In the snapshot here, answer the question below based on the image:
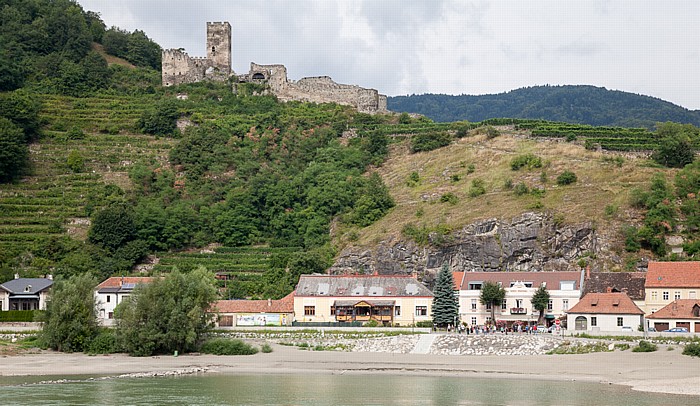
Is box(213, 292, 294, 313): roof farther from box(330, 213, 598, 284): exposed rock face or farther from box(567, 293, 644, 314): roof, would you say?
box(567, 293, 644, 314): roof

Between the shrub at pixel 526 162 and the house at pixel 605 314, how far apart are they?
26019 millimetres

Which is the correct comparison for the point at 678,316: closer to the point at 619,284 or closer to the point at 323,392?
the point at 619,284

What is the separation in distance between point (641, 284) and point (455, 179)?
2654 centimetres

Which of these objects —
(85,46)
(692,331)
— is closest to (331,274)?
(692,331)

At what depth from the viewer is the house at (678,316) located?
61.5 meters

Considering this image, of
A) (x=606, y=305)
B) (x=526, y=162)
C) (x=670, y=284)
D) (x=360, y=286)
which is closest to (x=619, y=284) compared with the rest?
(x=670, y=284)

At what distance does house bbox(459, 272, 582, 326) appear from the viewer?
68188 mm

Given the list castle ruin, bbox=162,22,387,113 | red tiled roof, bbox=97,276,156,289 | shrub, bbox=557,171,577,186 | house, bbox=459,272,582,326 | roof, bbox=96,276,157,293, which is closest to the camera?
house, bbox=459,272,582,326

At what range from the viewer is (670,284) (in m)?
65.4

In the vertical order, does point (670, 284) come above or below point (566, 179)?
below

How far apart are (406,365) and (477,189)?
34087 millimetres

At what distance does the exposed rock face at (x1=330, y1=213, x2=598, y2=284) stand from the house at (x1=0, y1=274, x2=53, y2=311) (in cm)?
2245

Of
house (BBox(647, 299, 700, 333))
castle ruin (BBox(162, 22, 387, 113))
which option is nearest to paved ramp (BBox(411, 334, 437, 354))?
house (BBox(647, 299, 700, 333))

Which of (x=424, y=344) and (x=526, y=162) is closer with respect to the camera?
(x=424, y=344)
